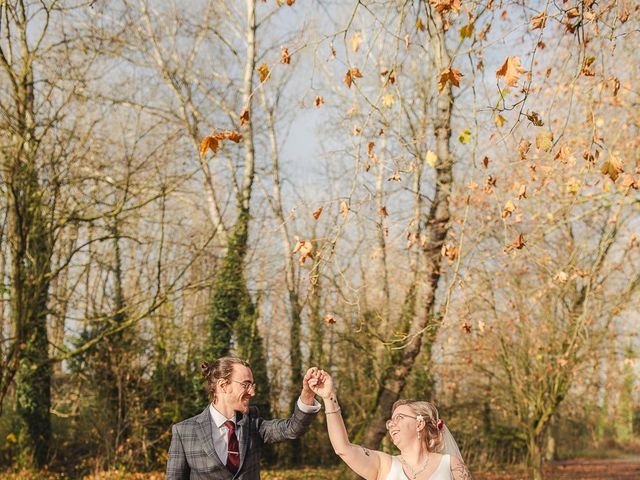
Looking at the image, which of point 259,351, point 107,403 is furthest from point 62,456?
point 259,351

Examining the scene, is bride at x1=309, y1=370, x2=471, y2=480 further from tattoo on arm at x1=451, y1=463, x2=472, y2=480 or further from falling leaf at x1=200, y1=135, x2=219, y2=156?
falling leaf at x1=200, y1=135, x2=219, y2=156

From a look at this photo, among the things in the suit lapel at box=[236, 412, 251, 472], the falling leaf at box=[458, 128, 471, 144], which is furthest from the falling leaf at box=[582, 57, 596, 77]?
the suit lapel at box=[236, 412, 251, 472]

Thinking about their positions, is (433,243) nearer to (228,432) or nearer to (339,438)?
(228,432)

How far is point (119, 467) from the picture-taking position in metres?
13.0

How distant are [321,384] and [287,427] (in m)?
0.47

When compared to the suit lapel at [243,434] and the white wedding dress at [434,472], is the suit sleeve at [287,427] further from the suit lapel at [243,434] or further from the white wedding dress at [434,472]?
the white wedding dress at [434,472]

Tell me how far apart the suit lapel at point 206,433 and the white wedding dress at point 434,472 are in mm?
924

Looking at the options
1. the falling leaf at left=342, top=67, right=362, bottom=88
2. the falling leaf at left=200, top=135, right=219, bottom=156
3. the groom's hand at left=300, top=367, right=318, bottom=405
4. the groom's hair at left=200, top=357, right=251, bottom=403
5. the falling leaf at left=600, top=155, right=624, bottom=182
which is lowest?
the groom's hand at left=300, top=367, right=318, bottom=405

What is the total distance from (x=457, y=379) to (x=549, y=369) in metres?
7.11

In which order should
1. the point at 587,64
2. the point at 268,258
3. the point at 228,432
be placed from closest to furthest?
the point at 228,432, the point at 587,64, the point at 268,258

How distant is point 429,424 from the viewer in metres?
3.69

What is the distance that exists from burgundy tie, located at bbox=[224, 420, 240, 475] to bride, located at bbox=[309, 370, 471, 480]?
61 cm

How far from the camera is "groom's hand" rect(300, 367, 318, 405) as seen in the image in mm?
3557

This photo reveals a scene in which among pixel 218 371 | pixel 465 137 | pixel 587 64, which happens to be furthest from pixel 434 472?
pixel 587 64
